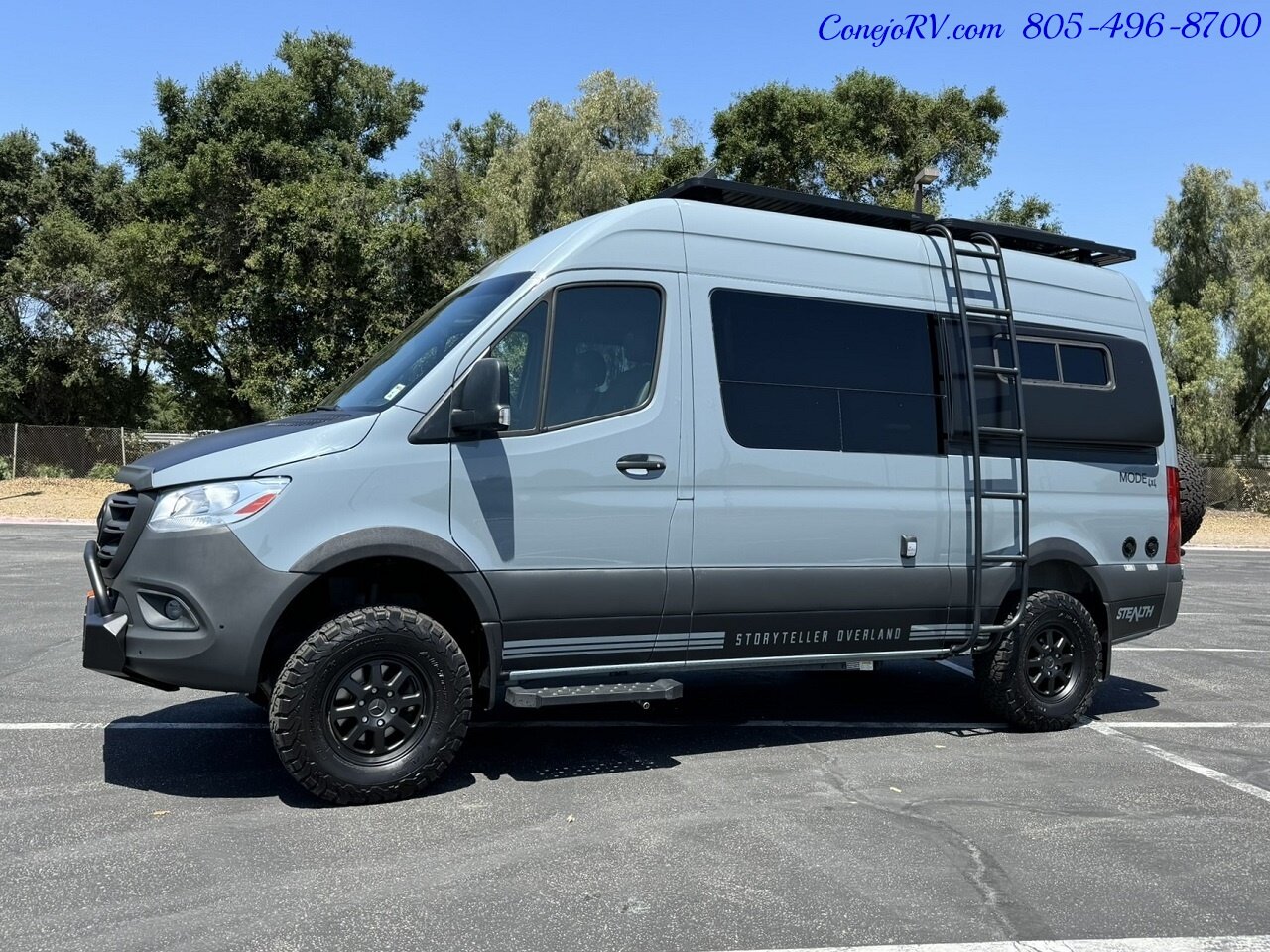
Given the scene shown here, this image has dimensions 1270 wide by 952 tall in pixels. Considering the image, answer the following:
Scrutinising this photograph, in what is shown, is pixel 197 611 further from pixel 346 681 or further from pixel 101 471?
pixel 101 471

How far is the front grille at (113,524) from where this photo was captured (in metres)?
4.78

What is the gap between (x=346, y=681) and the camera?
479 centimetres

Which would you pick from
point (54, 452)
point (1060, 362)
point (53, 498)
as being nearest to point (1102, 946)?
point (1060, 362)

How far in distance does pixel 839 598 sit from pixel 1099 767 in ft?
5.35

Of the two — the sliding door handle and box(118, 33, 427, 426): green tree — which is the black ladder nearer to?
the sliding door handle

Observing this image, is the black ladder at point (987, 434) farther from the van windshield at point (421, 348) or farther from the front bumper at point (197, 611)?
the front bumper at point (197, 611)

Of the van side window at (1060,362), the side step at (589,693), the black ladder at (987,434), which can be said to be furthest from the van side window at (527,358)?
the van side window at (1060,362)

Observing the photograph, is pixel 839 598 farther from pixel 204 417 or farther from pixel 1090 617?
pixel 204 417

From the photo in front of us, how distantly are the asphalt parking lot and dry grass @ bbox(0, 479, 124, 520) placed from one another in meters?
18.1

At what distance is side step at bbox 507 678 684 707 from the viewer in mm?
5000

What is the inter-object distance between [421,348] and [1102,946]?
385cm

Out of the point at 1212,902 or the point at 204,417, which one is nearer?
the point at 1212,902

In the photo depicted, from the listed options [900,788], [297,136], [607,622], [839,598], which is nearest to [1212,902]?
[900,788]

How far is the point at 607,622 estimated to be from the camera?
5293 millimetres
